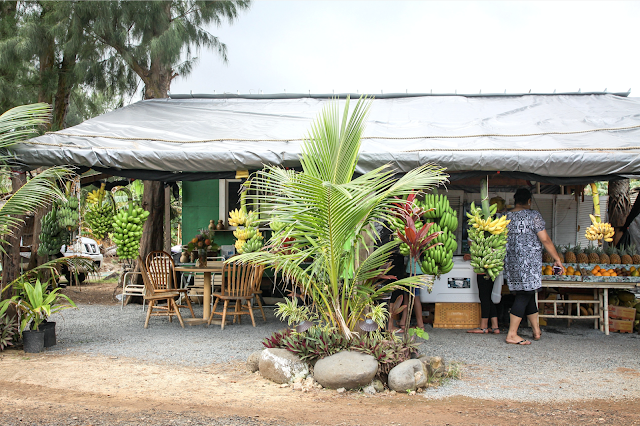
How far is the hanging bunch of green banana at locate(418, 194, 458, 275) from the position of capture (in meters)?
5.61

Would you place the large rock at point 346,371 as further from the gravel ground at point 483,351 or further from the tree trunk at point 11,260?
the tree trunk at point 11,260

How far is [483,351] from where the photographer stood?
19.1ft

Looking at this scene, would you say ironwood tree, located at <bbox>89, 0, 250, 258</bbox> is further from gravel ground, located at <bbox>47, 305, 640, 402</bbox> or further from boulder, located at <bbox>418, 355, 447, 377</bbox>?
boulder, located at <bbox>418, 355, 447, 377</bbox>

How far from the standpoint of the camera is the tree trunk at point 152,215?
30.6 ft

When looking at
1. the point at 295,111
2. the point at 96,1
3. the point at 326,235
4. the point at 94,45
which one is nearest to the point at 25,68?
the point at 94,45

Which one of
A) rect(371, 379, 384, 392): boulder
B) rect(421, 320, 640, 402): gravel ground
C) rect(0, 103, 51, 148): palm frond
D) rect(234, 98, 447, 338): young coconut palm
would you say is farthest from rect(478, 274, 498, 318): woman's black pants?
rect(0, 103, 51, 148): palm frond

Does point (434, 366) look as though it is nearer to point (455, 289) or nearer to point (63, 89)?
point (455, 289)

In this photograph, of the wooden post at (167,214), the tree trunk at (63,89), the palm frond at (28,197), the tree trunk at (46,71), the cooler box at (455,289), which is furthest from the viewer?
the wooden post at (167,214)

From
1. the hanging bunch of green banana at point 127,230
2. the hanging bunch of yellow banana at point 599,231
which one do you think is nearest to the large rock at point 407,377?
the hanging bunch of yellow banana at point 599,231

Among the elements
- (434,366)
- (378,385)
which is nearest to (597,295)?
(434,366)

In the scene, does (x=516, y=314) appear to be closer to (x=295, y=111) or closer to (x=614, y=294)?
(x=614, y=294)

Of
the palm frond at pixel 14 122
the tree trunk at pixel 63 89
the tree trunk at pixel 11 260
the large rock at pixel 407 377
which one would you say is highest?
the tree trunk at pixel 63 89

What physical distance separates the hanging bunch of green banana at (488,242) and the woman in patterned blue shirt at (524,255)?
1.26 feet

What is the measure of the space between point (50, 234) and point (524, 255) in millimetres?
5839
